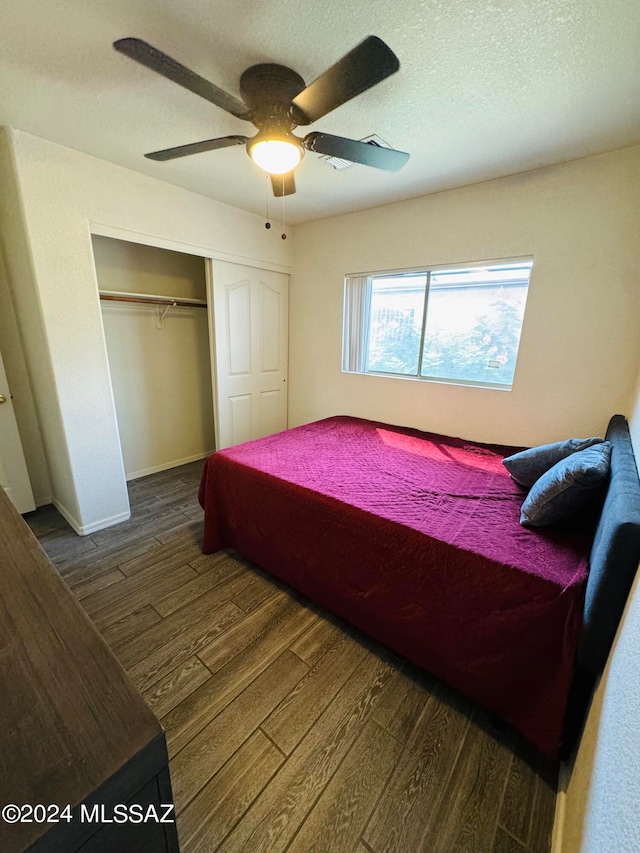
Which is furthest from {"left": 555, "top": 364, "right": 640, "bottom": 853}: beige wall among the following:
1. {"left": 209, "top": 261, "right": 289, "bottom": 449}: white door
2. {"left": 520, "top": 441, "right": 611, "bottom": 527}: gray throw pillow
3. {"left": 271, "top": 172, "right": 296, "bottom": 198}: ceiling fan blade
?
{"left": 209, "top": 261, "right": 289, "bottom": 449}: white door

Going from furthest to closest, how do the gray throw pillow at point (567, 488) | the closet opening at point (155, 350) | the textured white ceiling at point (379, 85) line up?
the closet opening at point (155, 350) < the gray throw pillow at point (567, 488) < the textured white ceiling at point (379, 85)

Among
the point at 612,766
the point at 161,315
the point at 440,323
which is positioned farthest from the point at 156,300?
→ the point at 612,766

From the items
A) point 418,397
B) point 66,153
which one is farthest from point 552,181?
point 66,153

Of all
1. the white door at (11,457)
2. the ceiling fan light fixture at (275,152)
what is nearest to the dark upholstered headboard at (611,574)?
the ceiling fan light fixture at (275,152)

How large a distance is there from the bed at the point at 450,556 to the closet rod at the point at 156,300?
1729 millimetres

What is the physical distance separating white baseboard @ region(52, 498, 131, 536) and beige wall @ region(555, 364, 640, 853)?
9.11ft

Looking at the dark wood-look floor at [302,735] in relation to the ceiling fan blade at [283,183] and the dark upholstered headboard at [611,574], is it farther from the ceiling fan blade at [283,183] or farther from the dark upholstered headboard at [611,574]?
the ceiling fan blade at [283,183]

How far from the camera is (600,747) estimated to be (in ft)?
2.50

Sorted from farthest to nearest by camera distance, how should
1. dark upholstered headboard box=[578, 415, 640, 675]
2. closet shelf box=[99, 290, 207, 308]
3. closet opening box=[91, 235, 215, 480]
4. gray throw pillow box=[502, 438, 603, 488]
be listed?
1. closet opening box=[91, 235, 215, 480]
2. closet shelf box=[99, 290, 207, 308]
3. gray throw pillow box=[502, 438, 603, 488]
4. dark upholstered headboard box=[578, 415, 640, 675]

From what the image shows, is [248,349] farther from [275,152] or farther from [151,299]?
[275,152]

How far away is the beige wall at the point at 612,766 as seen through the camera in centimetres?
55

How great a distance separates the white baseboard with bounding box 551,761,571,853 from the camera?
953 millimetres

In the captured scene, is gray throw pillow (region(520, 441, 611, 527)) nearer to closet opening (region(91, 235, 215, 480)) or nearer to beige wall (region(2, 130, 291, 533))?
beige wall (region(2, 130, 291, 533))

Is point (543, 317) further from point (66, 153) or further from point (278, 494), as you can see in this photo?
point (66, 153)
